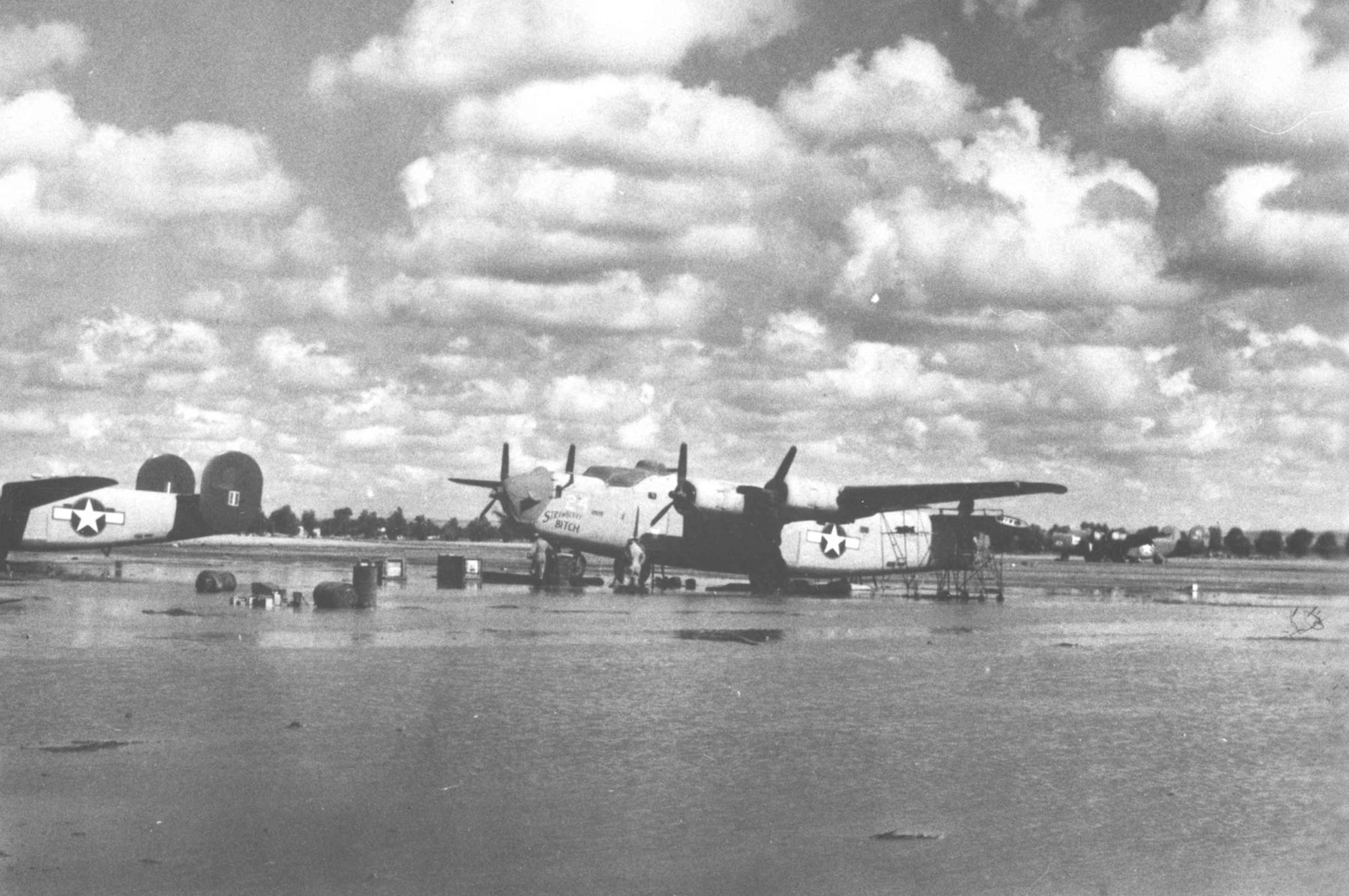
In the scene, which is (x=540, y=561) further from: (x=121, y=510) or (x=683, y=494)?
(x=121, y=510)

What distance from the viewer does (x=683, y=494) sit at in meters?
36.3

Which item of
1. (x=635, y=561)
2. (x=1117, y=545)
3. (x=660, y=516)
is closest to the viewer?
(x=635, y=561)

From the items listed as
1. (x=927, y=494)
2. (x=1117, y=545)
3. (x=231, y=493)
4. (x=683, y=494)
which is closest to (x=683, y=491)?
(x=683, y=494)

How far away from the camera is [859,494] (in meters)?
36.2

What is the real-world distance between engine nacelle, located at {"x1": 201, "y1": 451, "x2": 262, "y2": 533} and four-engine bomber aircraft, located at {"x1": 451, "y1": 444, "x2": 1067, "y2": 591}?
9.52 metres

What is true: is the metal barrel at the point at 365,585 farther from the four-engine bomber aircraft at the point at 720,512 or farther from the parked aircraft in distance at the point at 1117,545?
the parked aircraft in distance at the point at 1117,545

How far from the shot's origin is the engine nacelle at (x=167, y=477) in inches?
1829

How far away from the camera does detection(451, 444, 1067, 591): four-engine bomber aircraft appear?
3622 cm

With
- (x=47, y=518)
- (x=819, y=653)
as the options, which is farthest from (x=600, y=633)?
(x=47, y=518)

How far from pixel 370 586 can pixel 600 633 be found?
7.27 meters

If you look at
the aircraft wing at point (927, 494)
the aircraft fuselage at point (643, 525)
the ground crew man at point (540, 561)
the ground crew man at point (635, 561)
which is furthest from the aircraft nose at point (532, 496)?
the aircraft wing at point (927, 494)

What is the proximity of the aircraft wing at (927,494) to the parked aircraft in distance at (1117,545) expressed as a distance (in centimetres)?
6708

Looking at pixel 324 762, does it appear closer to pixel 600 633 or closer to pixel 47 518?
pixel 600 633

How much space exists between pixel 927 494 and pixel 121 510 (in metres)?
24.6
